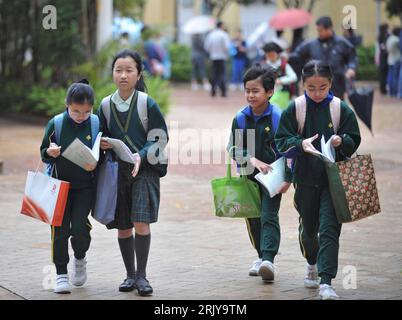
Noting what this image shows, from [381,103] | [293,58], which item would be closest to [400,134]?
[293,58]

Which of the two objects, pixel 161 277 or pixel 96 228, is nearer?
pixel 161 277

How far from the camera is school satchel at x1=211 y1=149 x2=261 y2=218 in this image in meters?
7.00

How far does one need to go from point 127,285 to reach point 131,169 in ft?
2.64

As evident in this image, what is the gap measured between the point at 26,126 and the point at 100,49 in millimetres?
2061

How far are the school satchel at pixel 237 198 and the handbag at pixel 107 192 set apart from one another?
2.86 ft

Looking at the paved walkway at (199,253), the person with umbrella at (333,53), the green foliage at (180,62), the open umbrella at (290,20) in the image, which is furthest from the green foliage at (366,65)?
the person with umbrella at (333,53)

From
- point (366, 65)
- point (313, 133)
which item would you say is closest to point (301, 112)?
point (313, 133)

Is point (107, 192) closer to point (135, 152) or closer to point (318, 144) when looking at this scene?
point (135, 152)

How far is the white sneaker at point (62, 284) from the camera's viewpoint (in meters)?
6.66

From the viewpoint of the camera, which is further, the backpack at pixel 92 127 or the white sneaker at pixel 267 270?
the white sneaker at pixel 267 270

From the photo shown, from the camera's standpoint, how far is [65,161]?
663 cm

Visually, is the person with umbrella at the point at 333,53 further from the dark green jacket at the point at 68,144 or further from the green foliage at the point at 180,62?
the green foliage at the point at 180,62

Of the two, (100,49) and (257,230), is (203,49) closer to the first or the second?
(100,49)

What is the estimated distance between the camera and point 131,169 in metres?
6.62
